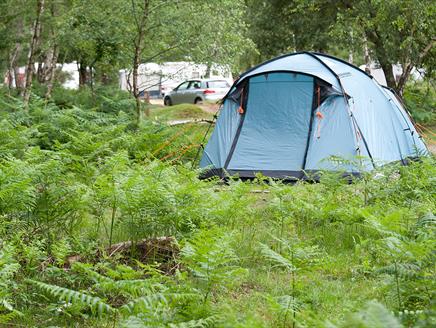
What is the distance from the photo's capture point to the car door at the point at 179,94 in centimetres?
3266

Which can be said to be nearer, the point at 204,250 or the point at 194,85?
the point at 204,250

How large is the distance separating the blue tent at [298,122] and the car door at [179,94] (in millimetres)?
20347

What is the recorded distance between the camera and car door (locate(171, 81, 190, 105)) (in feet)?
107

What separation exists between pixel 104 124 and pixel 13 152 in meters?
4.73

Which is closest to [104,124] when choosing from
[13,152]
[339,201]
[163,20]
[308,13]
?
[163,20]

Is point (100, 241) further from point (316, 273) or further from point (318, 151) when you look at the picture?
point (318, 151)

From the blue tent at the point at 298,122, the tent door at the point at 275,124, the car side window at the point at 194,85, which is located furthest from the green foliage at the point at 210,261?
the car side window at the point at 194,85

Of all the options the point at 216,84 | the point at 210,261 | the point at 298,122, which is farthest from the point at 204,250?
the point at 216,84

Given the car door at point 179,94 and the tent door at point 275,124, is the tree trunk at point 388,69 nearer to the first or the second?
the tent door at point 275,124

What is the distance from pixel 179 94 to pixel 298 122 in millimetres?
21495

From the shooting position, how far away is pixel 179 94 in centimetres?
3294

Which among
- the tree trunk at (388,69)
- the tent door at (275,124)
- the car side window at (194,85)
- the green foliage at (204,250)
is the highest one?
the tree trunk at (388,69)

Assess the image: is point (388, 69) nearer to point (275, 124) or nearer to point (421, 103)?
point (421, 103)

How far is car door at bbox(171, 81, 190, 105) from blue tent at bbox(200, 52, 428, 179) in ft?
66.8
